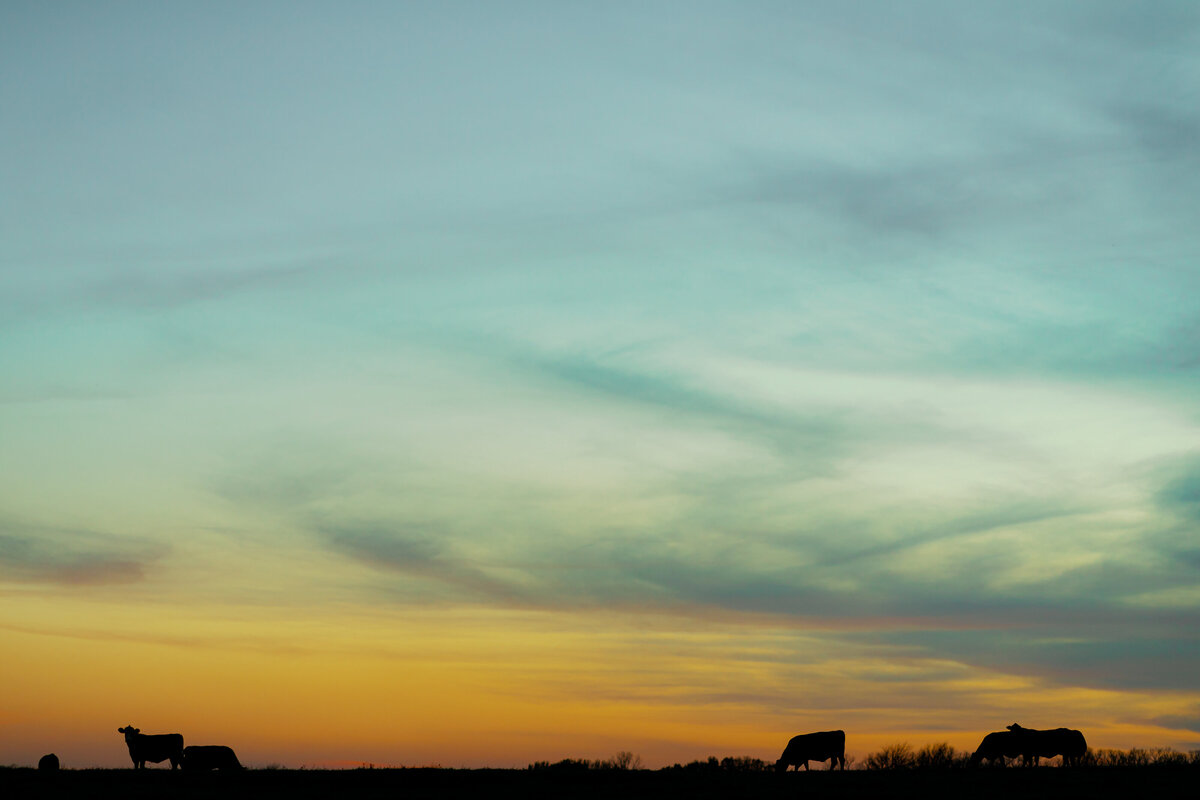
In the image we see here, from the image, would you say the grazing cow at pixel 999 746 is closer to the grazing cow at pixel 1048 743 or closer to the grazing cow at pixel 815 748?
the grazing cow at pixel 1048 743

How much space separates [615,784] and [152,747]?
82.8 ft

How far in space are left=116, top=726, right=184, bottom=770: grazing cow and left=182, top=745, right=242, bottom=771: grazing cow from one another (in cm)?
267

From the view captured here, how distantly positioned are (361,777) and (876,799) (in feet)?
61.6

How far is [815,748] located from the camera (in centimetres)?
5522

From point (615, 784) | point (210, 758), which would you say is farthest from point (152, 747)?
point (615, 784)

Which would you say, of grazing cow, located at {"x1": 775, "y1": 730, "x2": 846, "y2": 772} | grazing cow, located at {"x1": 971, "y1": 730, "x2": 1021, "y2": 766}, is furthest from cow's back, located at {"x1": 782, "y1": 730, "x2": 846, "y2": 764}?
grazing cow, located at {"x1": 971, "y1": 730, "x2": 1021, "y2": 766}

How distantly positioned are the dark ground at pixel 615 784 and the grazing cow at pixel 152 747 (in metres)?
7.90

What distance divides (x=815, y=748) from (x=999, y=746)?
8.14 metres

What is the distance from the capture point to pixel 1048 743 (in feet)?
168

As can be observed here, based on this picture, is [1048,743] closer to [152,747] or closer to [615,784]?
[615,784]

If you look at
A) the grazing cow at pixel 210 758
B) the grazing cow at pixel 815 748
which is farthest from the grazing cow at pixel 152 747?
the grazing cow at pixel 815 748

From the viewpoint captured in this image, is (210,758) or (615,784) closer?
(615,784)

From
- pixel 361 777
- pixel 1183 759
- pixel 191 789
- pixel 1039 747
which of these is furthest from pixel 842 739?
pixel 191 789

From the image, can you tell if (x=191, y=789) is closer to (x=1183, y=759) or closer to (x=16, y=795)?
(x=16, y=795)
